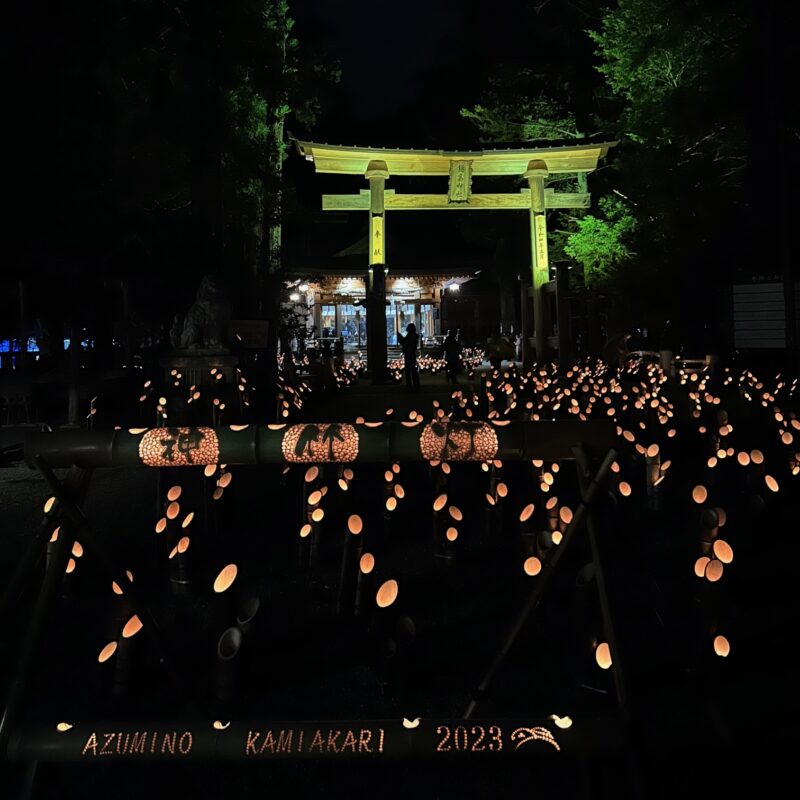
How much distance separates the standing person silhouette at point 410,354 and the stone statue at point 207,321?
4.33 metres

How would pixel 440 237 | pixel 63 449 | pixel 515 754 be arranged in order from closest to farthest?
1. pixel 515 754
2. pixel 63 449
3. pixel 440 237

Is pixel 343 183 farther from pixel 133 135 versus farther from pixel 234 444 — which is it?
pixel 234 444

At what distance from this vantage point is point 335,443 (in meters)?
2.60

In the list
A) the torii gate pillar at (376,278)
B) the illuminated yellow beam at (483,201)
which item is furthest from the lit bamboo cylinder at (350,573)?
the illuminated yellow beam at (483,201)

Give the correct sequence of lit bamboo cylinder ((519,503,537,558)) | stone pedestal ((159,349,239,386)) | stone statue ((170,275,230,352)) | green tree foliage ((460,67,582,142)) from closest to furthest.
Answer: lit bamboo cylinder ((519,503,537,558))
stone pedestal ((159,349,239,386))
stone statue ((170,275,230,352))
green tree foliage ((460,67,582,142))

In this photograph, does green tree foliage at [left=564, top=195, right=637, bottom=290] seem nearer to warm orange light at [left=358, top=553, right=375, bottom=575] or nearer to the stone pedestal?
the stone pedestal

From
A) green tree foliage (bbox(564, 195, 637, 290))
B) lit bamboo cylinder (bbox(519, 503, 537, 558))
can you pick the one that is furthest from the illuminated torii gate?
lit bamboo cylinder (bbox(519, 503, 537, 558))

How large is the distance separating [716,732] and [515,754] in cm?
78

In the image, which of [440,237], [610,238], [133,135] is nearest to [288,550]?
[133,135]

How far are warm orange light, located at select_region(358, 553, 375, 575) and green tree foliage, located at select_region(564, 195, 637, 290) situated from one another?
53.3 feet

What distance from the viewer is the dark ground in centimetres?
246

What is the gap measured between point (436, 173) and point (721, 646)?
680 inches

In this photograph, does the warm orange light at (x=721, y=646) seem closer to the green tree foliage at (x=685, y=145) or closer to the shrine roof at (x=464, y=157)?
the green tree foliage at (x=685, y=145)

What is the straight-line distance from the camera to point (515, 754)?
6.48 ft
